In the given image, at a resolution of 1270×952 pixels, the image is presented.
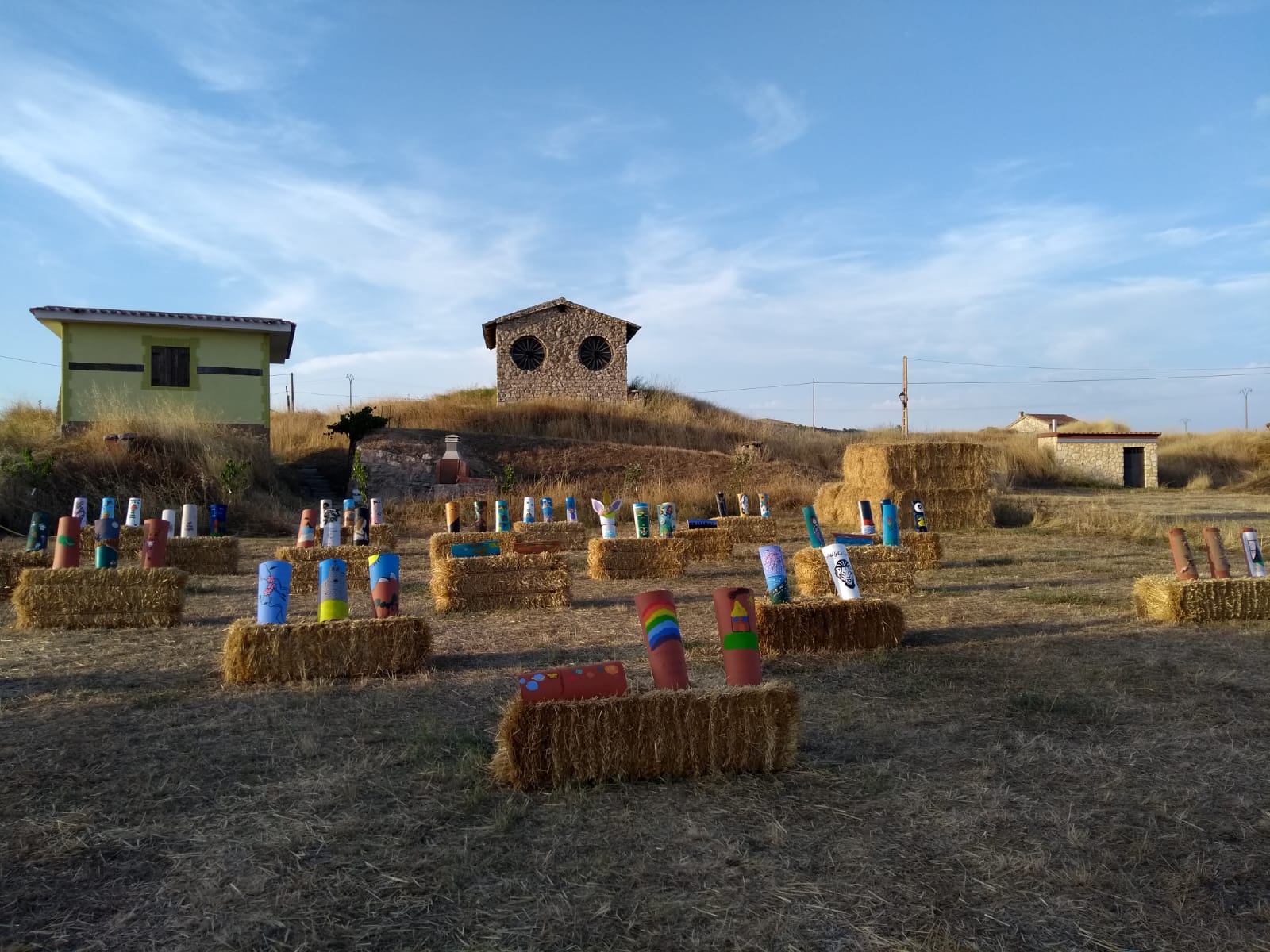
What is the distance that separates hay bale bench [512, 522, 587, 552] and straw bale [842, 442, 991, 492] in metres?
6.55

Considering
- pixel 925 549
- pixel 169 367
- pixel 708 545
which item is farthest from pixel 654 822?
pixel 169 367

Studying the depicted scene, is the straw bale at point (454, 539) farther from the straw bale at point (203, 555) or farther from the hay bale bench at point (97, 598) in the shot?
the hay bale bench at point (97, 598)

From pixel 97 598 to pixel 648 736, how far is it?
583cm

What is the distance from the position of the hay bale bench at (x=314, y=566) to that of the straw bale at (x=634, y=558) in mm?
2495

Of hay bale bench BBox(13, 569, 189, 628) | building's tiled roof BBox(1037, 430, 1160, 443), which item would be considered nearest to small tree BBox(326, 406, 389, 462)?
hay bale bench BBox(13, 569, 189, 628)

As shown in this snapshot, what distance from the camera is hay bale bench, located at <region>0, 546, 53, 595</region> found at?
909 cm

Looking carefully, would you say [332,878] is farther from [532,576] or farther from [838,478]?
[838,478]

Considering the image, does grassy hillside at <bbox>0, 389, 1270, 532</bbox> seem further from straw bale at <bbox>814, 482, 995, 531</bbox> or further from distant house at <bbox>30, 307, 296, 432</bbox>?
straw bale at <bbox>814, 482, 995, 531</bbox>

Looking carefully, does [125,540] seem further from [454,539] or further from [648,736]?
[648,736]

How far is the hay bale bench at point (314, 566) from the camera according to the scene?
32.8 ft

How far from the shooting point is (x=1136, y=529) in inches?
564

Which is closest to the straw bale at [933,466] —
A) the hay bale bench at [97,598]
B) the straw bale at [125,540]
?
the straw bale at [125,540]

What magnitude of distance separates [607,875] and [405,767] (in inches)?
52.8

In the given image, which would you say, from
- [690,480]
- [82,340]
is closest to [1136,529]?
[690,480]
